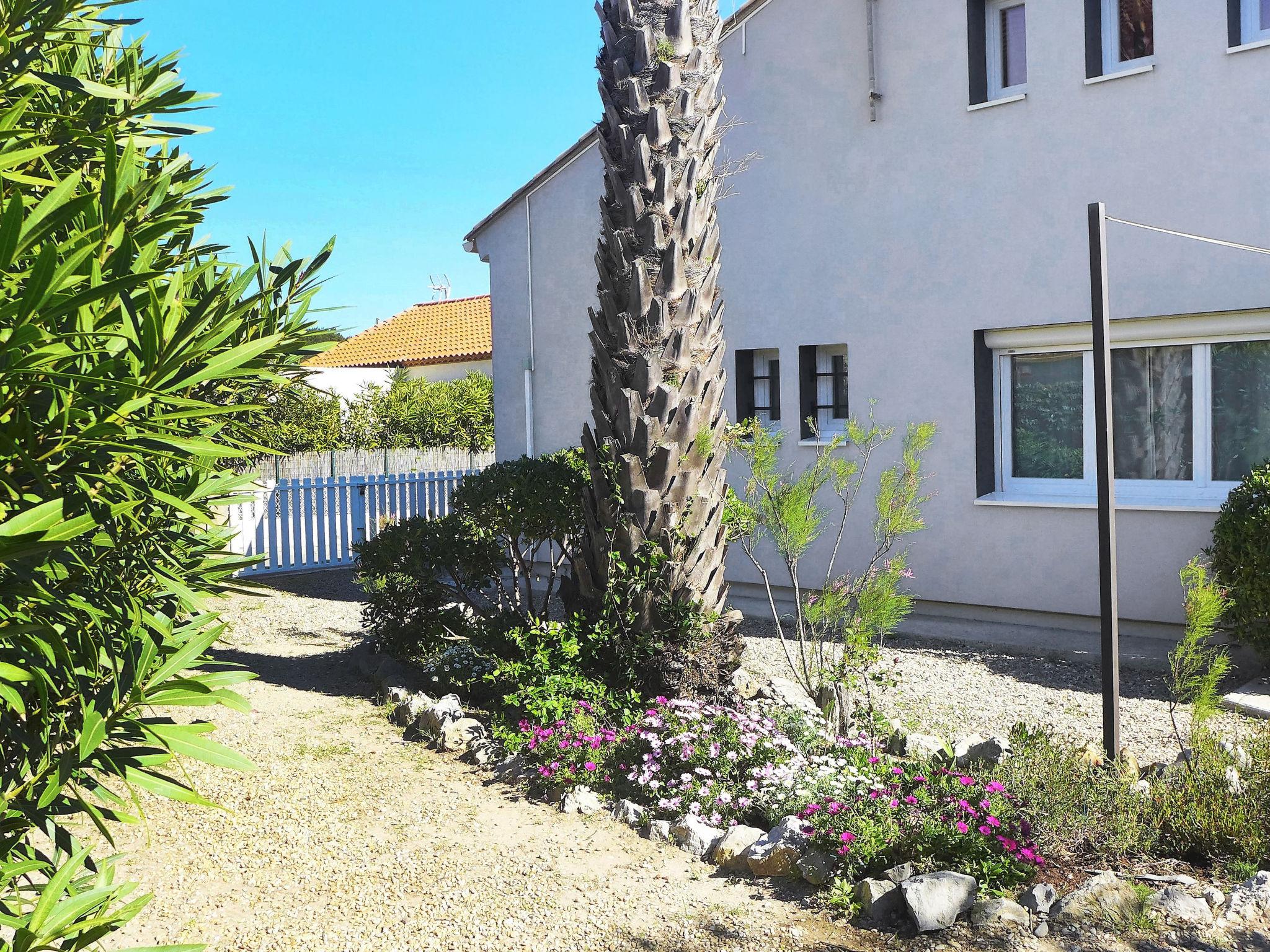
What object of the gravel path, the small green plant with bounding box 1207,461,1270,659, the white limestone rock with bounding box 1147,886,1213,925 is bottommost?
the gravel path

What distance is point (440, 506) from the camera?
50.7ft

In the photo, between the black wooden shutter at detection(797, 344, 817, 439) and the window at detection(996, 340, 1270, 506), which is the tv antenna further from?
the window at detection(996, 340, 1270, 506)

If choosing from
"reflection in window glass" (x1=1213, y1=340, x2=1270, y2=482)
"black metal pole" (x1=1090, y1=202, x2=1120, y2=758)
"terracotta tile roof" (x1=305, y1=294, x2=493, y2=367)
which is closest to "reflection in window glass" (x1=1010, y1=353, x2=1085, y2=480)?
"reflection in window glass" (x1=1213, y1=340, x2=1270, y2=482)

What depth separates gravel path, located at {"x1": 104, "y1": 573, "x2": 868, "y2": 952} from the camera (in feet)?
12.6

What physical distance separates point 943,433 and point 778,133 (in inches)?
151

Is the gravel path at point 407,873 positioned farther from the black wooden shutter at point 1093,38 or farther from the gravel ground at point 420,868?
the black wooden shutter at point 1093,38

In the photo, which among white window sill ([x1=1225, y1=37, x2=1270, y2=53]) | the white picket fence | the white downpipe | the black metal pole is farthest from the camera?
the white picket fence

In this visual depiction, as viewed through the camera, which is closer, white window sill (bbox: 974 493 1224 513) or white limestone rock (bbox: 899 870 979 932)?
white limestone rock (bbox: 899 870 979 932)

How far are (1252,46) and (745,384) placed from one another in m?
5.49

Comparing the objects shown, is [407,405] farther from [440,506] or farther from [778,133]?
[778,133]

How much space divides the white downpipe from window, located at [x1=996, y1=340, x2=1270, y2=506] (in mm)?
6171

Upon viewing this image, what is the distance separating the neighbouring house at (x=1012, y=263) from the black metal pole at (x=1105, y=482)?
400 cm

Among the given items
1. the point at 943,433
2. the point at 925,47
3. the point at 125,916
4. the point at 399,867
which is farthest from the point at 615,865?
the point at 925,47

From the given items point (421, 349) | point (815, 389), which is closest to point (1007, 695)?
point (815, 389)
